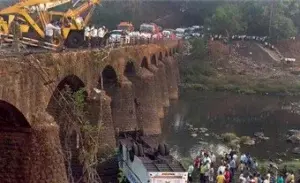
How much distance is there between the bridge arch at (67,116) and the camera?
2061cm

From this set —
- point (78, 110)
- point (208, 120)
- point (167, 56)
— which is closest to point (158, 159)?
point (78, 110)

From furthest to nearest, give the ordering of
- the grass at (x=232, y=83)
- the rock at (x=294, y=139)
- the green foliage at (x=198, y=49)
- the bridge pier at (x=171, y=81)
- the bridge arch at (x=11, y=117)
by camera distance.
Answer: the green foliage at (x=198, y=49), the grass at (x=232, y=83), the bridge pier at (x=171, y=81), the rock at (x=294, y=139), the bridge arch at (x=11, y=117)

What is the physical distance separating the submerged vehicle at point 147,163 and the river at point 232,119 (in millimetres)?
11493

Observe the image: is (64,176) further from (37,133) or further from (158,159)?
(158,159)

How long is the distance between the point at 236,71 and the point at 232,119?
99.8 ft

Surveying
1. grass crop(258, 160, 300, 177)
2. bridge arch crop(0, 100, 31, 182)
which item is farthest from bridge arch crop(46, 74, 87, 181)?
grass crop(258, 160, 300, 177)

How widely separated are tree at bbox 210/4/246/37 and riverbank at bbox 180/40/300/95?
318 cm

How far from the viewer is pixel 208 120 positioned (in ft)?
185

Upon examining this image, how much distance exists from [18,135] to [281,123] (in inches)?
1679

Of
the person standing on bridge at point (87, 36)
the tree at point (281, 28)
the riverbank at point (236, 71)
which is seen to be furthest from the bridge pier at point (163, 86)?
the tree at point (281, 28)

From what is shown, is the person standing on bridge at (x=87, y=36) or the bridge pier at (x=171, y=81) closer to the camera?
the person standing on bridge at (x=87, y=36)

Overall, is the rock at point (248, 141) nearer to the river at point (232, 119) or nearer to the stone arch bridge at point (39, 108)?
the river at point (232, 119)

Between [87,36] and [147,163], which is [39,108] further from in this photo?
[87,36]

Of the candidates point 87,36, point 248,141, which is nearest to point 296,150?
point 248,141
